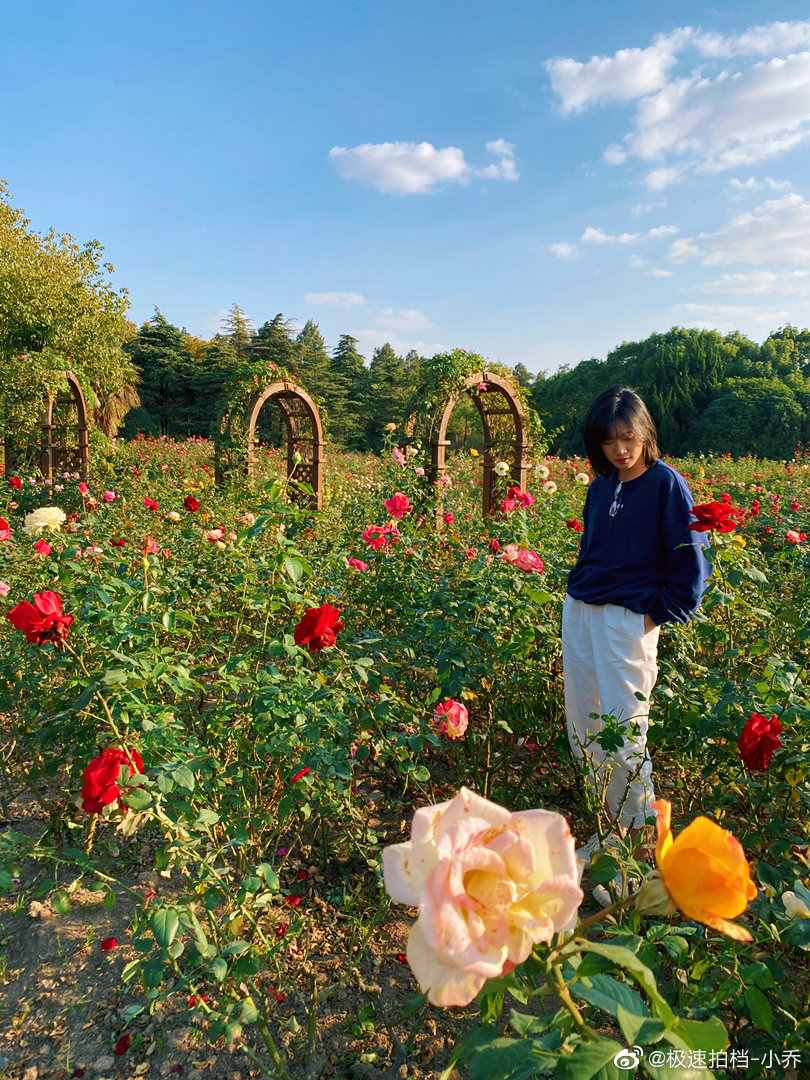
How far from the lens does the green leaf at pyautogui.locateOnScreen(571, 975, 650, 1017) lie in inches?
22.8

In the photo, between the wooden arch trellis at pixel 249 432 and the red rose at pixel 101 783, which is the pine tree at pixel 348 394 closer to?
the wooden arch trellis at pixel 249 432

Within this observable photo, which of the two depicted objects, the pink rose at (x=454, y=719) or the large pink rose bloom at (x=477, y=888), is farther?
the pink rose at (x=454, y=719)

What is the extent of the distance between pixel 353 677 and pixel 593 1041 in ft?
4.55

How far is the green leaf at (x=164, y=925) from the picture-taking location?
1.01m

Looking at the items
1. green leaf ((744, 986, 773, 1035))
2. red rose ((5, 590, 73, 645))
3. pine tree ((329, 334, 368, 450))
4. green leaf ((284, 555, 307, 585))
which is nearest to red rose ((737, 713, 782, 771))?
green leaf ((744, 986, 773, 1035))

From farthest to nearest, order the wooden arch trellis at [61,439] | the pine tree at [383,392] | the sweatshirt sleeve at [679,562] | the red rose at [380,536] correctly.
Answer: the pine tree at [383,392] → the wooden arch trellis at [61,439] → the red rose at [380,536] → the sweatshirt sleeve at [679,562]

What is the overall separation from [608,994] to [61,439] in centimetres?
999

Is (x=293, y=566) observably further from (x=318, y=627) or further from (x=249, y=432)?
(x=249, y=432)

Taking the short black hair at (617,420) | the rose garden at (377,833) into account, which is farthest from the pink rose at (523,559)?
the short black hair at (617,420)

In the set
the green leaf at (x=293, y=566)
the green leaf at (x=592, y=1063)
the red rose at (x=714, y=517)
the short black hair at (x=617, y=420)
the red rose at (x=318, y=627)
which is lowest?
the green leaf at (x=592, y=1063)

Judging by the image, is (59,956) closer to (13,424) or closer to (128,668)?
(128,668)

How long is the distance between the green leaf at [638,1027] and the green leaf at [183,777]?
0.86 metres

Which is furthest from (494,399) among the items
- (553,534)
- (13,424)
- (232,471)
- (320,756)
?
(13,424)

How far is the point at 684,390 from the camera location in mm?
23797
